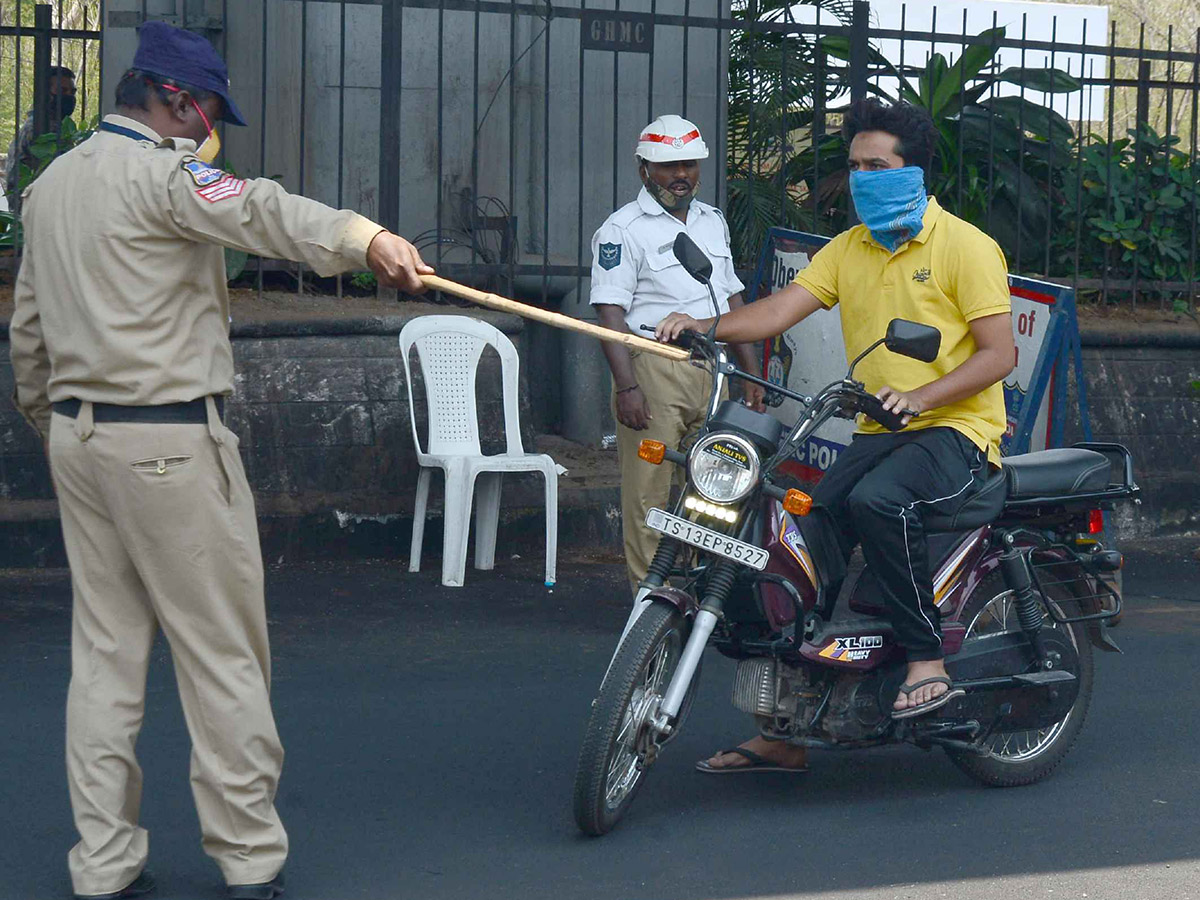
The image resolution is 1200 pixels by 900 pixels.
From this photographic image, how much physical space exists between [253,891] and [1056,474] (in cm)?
244

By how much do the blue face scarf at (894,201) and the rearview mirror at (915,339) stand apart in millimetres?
591

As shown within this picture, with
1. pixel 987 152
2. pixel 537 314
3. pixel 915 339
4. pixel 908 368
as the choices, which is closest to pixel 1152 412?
pixel 987 152

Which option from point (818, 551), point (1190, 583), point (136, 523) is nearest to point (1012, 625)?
point (818, 551)

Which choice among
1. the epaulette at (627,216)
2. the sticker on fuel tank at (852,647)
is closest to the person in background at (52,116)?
the epaulette at (627,216)

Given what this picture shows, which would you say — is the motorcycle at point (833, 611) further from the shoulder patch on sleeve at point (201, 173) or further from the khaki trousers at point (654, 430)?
the khaki trousers at point (654, 430)

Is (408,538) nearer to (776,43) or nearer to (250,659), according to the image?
(776,43)

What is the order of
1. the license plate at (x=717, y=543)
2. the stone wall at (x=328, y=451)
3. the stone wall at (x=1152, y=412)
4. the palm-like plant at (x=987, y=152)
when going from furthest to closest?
the palm-like plant at (x=987, y=152)
the stone wall at (x=1152, y=412)
the stone wall at (x=328, y=451)
the license plate at (x=717, y=543)

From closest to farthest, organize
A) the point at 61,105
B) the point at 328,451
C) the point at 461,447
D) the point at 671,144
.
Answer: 1. the point at 671,144
2. the point at 461,447
3. the point at 328,451
4. the point at 61,105

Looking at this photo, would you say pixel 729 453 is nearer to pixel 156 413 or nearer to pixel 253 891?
pixel 156 413

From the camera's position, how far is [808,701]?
446cm

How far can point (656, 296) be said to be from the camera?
627 cm

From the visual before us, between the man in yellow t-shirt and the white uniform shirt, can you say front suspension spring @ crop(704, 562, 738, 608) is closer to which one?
the man in yellow t-shirt

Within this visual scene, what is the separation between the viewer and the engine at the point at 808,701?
440 centimetres

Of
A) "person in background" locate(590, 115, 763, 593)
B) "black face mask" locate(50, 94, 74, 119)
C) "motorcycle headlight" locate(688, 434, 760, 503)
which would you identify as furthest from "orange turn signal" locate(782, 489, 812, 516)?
"black face mask" locate(50, 94, 74, 119)
